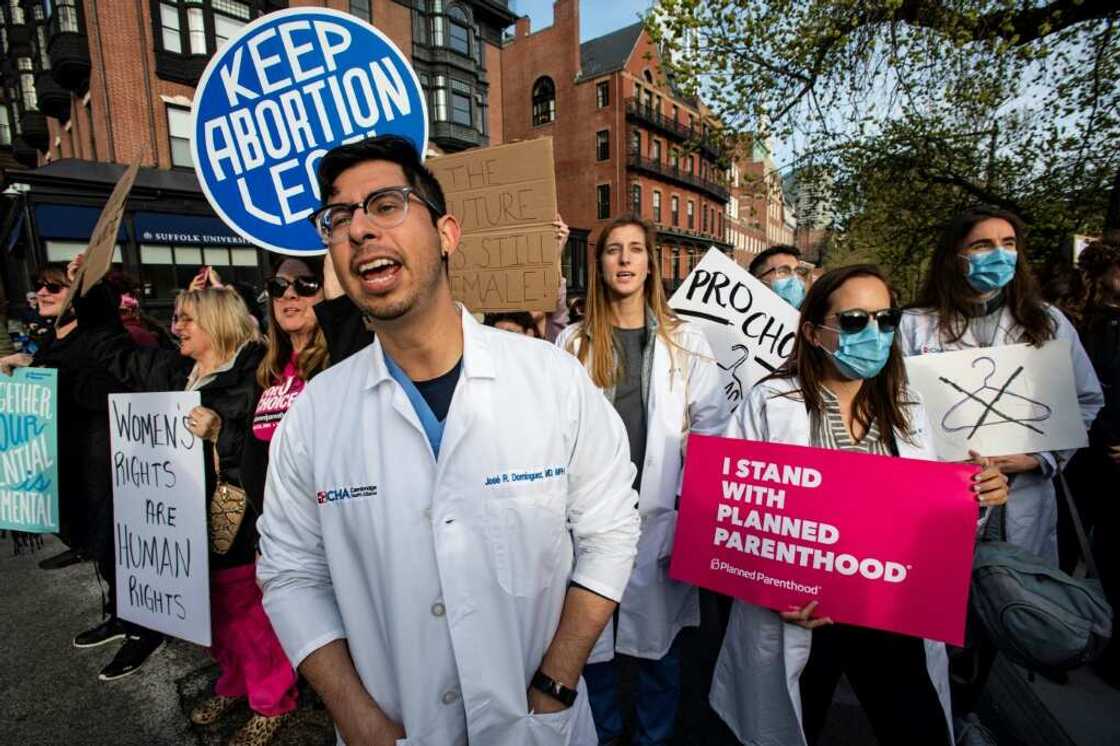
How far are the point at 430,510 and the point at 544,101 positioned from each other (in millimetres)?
38397

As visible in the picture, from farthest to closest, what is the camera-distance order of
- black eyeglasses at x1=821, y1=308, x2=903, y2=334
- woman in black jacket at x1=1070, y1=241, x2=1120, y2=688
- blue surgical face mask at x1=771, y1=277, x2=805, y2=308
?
1. blue surgical face mask at x1=771, y1=277, x2=805, y2=308
2. woman in black jacket at x1=1070, y1=241, x2=1120, y2=688
3. black eyeglasses at x1=821, y1=308, x2=903, y2=334

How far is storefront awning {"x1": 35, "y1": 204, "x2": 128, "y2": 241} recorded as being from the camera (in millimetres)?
13867

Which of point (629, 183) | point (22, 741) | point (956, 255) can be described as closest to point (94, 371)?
point (22, 741)

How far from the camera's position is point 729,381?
11.3 ft

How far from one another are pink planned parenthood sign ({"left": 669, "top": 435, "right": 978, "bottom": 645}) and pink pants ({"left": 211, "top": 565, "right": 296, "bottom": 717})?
216cm

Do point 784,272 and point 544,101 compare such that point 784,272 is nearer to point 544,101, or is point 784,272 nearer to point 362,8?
point 362,8

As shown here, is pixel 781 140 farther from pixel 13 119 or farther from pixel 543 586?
pixel 13 119

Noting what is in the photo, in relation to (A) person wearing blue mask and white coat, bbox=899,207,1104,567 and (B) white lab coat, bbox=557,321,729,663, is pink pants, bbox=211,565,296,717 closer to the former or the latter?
(B) white lab coat, bbox=557,321,729,663

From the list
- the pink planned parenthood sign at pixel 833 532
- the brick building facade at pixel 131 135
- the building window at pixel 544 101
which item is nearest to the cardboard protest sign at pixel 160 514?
the pink planned parenthood sign at pixel 833 532

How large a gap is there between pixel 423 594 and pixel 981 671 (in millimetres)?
2792

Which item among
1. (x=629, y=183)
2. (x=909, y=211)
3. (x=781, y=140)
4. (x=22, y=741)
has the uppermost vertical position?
(x=629, y=183)

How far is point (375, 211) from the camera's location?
1.43m

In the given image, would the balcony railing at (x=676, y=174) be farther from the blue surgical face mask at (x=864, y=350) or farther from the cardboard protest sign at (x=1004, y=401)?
the blue surgical face mask at (x=864, y=350)

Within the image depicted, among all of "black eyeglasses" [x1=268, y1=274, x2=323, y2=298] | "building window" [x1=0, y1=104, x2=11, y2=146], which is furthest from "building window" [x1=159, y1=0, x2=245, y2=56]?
"black eyeglasses" [x1=268, y1=274, x2=323, y2=298]
